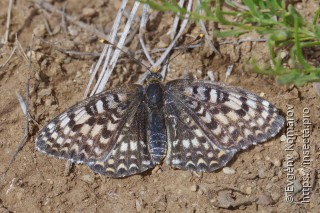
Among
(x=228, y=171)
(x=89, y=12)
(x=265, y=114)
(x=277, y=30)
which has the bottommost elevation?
(x=228, y=171)

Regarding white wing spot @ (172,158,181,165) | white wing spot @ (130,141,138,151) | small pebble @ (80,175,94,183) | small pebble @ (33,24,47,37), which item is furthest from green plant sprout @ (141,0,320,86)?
small pebble @ (33,24,47,37)

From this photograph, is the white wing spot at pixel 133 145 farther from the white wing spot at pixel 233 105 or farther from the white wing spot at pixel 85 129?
the white wing spot at pixel 233 105

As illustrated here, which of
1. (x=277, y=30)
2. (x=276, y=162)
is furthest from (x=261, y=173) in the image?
(x=277, y=30)

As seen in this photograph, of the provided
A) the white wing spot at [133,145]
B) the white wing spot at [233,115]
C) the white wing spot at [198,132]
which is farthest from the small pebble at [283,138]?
the white wing spot at [133,145]

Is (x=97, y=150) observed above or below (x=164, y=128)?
below

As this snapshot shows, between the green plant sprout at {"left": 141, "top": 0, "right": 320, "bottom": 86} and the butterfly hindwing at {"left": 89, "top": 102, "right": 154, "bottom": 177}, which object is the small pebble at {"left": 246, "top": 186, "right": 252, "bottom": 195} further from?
the green plant sprout at {"left": 141, "top": 0, "right": 320, "bottom": 86}

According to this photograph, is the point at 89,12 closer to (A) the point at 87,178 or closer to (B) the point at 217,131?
(A) the point at 87,178
